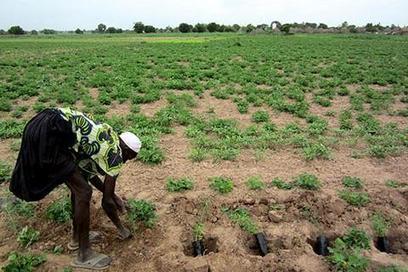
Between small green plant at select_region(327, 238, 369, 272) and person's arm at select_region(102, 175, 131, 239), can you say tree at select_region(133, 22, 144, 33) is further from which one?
small green plant at select_region(327, 238, 369, 272)

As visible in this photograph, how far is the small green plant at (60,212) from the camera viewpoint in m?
5.47

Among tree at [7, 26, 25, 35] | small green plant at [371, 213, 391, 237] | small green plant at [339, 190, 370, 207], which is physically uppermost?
small green plant at [339, 190, 370, 207]

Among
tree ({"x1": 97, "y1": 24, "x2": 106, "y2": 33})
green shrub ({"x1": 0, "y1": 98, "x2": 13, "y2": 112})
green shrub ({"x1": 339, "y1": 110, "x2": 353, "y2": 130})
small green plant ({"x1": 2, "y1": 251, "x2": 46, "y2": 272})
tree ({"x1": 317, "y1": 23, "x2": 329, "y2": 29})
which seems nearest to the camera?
small green plant ({"x1": 2, "y1": 251, "x2": 46, "y2": 272})

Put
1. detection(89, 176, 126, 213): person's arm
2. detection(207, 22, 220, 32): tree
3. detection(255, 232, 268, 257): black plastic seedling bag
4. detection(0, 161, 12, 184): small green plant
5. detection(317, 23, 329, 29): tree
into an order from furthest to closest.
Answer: detection(317, 23, 329, 29): tree, detection(207, 22, 220, 32): tree, detection(0, 161, 12, 184): small green plant, detection(255, 232, 268, 257): black plastic seedling bag, detection(89, 176, 126, 213): person's arm

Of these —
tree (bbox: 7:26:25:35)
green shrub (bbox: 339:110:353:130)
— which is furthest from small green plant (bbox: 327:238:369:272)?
tree (bbox: 7:26:25:35)

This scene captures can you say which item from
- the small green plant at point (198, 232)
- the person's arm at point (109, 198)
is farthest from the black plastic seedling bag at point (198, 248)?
the person's arm at point (109, 198)

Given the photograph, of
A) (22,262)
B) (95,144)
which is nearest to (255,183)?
(95,144)

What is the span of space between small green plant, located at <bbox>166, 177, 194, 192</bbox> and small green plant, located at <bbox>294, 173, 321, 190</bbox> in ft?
5.37

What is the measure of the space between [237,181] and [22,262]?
329 cm

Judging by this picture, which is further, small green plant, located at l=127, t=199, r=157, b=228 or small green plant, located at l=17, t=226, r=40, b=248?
small green plant, located at l=127, t=199, r=157, b=228

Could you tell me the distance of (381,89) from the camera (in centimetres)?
1412

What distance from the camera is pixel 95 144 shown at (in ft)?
13.7

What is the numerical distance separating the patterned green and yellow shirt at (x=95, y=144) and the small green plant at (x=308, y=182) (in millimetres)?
3199

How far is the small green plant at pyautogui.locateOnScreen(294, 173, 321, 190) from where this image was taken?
6410mm
